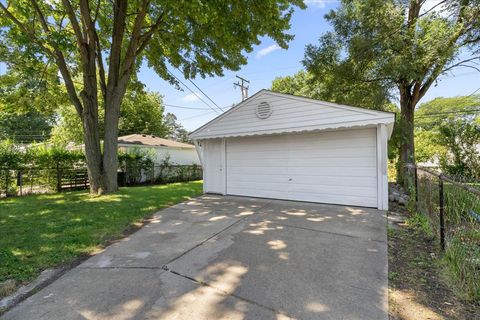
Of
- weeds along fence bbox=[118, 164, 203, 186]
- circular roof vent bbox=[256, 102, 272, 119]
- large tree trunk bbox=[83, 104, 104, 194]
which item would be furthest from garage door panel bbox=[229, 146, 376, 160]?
weeds along fence bbox=[118, 164, 203, 186]

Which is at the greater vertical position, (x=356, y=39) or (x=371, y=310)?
(x=356, y=39)

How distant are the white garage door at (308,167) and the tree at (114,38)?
140 inches

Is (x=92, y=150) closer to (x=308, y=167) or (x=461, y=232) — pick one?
(x=308, y=167)

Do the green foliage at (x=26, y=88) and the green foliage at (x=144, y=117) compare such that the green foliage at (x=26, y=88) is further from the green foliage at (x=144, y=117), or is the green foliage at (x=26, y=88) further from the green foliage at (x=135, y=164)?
the green foliage at (x=144, y=117)

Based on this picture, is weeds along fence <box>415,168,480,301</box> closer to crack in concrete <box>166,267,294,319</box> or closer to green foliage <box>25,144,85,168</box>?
crack in concrete <box>166,267,294,319</box>

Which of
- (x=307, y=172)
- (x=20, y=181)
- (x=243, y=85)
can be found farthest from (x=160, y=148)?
(x=307, y=172)

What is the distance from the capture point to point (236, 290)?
2570mm

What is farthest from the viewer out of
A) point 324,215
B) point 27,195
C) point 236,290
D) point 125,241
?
point 27,195

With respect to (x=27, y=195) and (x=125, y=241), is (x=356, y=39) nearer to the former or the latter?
(x=125, y=241)

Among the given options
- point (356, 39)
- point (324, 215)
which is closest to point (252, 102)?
point (324, 215)

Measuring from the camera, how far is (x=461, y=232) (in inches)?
116

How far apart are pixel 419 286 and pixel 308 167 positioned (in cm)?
466

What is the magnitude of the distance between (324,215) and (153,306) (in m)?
4.34

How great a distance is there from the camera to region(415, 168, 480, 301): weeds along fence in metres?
2.50
